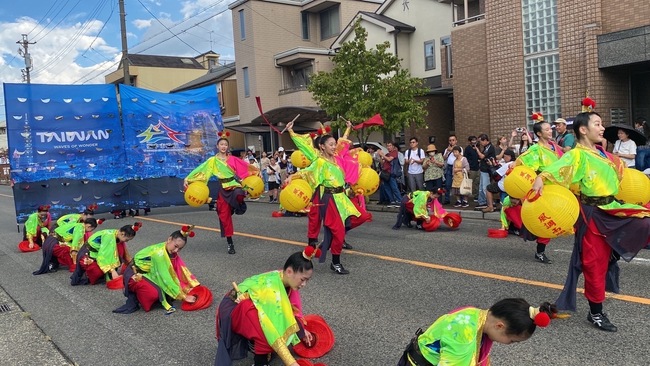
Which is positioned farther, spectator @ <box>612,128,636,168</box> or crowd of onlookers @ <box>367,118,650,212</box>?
crowd of onlookers @ <box>367,118,650,212</box>

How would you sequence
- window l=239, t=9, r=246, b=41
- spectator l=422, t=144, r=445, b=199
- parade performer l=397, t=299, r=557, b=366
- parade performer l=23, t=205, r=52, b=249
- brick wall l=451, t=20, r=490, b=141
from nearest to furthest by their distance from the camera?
parade performer l=397, t=299, r=557, b=366 < parade performer l=23, t=205, r=52, b=249 < spectator l=422, t=144, r=445, b=199 < brick wall l=451, t=20, r=490, b=141 < window l=239, t=9, r=246, b=41

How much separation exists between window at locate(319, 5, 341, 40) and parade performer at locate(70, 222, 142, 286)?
24643 mm

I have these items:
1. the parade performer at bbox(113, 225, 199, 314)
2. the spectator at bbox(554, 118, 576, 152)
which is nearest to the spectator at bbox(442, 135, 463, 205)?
the spectator at bbox(554, 118, 576, 152)

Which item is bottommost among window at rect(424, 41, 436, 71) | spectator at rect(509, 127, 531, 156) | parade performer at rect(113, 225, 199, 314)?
parade performer at rect(113, 225, 199, 314)

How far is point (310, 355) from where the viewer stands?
428cm

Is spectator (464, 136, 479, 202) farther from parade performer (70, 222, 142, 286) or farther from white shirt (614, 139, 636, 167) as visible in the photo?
parade performer (70, 222, 142, 286)

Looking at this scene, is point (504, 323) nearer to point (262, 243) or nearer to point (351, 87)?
point (262, 243)

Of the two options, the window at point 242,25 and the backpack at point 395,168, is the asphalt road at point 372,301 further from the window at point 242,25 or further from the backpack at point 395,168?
the window at point 242,25

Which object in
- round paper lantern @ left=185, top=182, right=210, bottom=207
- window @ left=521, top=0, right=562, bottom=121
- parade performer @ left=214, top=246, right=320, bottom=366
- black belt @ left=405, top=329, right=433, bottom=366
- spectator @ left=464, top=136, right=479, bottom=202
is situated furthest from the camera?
window @ left=521, top=0, right=562, bottom=121

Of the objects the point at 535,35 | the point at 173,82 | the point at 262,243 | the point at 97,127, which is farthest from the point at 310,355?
the point at 173,82

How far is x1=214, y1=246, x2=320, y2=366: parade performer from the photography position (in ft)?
11.8

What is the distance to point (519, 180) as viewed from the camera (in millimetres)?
6680

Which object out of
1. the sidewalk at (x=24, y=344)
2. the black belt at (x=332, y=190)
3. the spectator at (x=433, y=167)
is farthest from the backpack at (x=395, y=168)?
the sidewalk at (x=24, y=344)

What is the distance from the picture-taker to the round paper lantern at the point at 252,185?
923 centimetres
